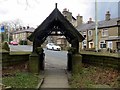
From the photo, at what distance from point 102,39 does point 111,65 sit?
141 ft

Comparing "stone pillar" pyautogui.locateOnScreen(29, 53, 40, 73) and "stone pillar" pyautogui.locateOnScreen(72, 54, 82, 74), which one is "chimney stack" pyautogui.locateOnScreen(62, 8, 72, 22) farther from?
"stone pillar" pyautogui.locateOnScreen(29, 53, 40, 73)

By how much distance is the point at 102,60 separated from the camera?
55.2 ft

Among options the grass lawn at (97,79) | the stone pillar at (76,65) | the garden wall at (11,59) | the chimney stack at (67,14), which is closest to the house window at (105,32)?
the chimney stack at (67,14)

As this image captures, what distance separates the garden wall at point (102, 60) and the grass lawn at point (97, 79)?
0.35 metres

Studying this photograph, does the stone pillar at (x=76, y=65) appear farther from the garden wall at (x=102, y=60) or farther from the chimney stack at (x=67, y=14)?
the chimney stack at (x=67, y=14)

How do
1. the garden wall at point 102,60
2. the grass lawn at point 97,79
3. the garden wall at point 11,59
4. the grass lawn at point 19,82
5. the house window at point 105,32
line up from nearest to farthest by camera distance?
the grass lawn at point 19,82 → the grass lawn at point 97,79 → the garden wall at point 102,60 → the garden wall at point 11,59 → the house window at point 105,32

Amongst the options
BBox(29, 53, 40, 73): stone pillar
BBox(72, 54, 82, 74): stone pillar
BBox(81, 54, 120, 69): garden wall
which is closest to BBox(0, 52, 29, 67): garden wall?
BBox(29, 53, 40, 73): stone pillar

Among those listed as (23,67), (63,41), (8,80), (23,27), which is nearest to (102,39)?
(63,41)

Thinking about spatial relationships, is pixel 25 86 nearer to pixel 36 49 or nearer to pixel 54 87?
pixel 54 87

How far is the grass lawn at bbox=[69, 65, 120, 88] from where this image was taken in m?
12.2

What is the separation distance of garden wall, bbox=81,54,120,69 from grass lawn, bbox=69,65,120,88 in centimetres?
35

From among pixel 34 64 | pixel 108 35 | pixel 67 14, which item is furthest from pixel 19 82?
pixel 67 14

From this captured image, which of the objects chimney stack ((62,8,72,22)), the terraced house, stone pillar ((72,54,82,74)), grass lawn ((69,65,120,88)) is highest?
chimney stack ((62,8,72,22))

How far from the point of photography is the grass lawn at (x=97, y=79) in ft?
40.0
